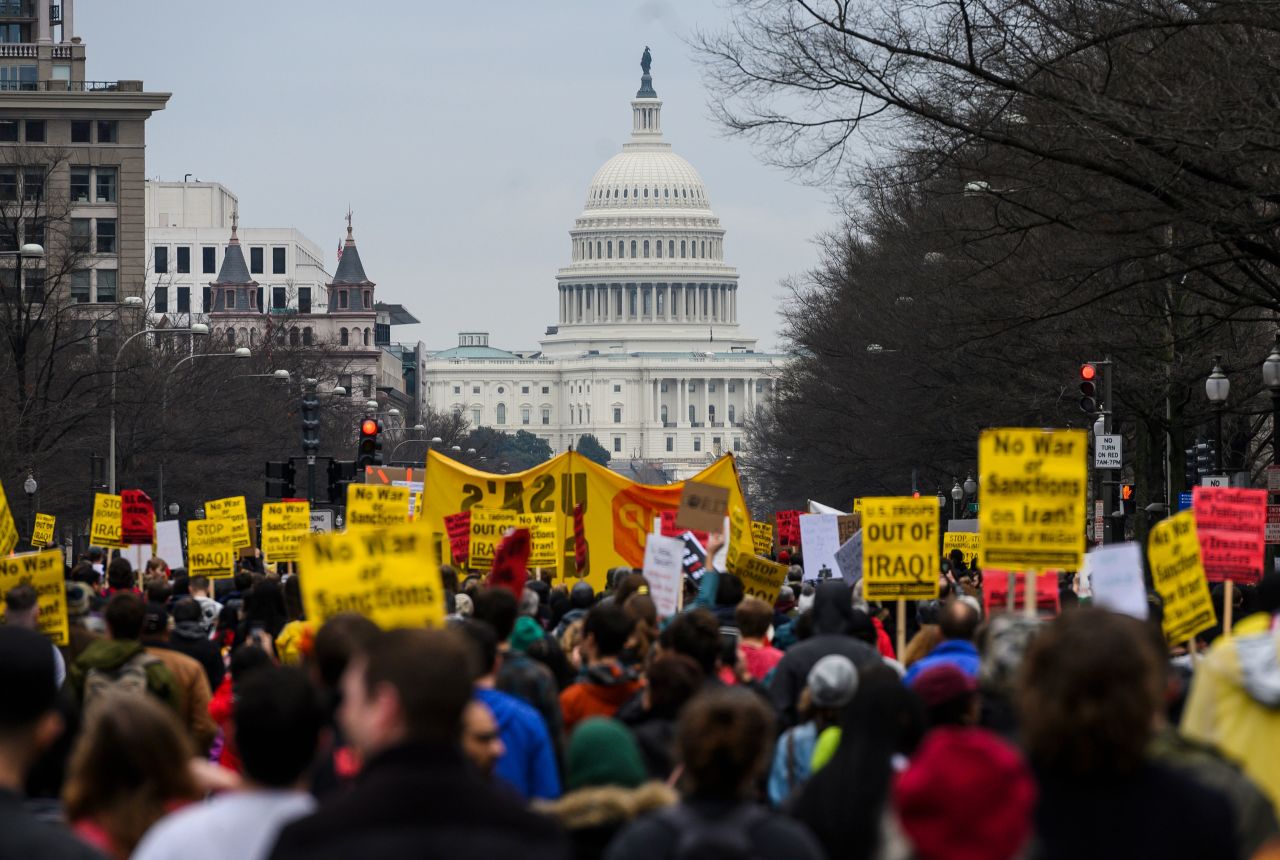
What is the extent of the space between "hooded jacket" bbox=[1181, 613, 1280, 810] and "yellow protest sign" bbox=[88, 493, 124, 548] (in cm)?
1848

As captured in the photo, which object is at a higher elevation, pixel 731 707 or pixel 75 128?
pixel 75 128

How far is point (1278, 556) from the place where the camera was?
41531 millimetres

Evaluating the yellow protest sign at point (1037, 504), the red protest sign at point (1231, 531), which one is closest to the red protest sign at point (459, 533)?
the red protest sign at point (1231, 531)

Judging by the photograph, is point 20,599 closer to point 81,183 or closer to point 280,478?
point 280,478

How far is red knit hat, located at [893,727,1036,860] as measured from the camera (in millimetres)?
4988

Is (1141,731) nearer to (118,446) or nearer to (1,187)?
(118,446)

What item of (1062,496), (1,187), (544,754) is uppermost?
(1,187)

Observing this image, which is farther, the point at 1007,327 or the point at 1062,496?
the point at 1007,327

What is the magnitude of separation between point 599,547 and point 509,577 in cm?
1034

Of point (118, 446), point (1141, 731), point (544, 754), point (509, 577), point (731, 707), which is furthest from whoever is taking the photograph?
point (118, 446)

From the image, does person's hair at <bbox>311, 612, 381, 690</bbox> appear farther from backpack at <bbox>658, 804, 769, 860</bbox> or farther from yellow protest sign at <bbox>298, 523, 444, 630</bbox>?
backpack at <bbox>658, 804, 769, 860</bbox>

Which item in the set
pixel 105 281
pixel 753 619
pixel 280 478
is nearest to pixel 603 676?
pixel 753 619

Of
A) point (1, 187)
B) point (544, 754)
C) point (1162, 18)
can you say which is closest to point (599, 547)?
point (1162, 18)

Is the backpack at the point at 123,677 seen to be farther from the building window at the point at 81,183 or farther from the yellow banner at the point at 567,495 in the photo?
the building window at the point at 81,183
